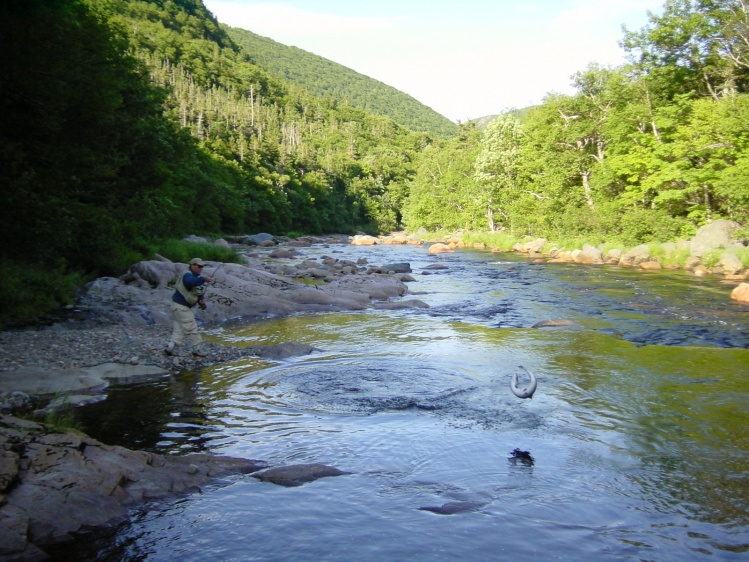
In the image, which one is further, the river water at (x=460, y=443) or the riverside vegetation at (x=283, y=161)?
the riverside vegetation at (x=283, y=161)

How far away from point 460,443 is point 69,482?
428 centimetres

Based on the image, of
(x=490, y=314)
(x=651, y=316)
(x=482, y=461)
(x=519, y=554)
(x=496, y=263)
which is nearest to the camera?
(x=519, y=554)

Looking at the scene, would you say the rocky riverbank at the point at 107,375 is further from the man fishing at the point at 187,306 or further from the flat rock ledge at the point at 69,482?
the man fishing at the point at 187,306

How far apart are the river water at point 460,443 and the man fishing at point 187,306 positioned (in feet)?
3.84

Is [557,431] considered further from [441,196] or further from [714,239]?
[441,196]

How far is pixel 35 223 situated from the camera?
12422mm

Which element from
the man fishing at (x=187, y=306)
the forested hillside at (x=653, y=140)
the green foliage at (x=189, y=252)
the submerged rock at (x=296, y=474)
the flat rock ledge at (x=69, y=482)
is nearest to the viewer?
the flat rock ledge at (x=69, y=482)

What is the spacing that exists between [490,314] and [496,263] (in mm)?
16941

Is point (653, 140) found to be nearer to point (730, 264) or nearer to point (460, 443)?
point (730, 264)

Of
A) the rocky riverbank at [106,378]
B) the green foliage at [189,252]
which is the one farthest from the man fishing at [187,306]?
the green foliage at [189,252]

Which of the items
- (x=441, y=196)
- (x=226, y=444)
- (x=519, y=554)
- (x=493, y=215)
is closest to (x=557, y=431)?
(x=519, y=554)

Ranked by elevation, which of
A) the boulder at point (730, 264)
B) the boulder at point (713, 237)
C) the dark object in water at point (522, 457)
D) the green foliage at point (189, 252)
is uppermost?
the boulder at point (713, 237)

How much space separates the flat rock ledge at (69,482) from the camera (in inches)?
194

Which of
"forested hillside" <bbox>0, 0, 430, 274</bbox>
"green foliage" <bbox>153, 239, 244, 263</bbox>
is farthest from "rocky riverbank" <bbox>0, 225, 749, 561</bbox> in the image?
"green foliage" <bbox>153, 239, 244, 263</bbox>
